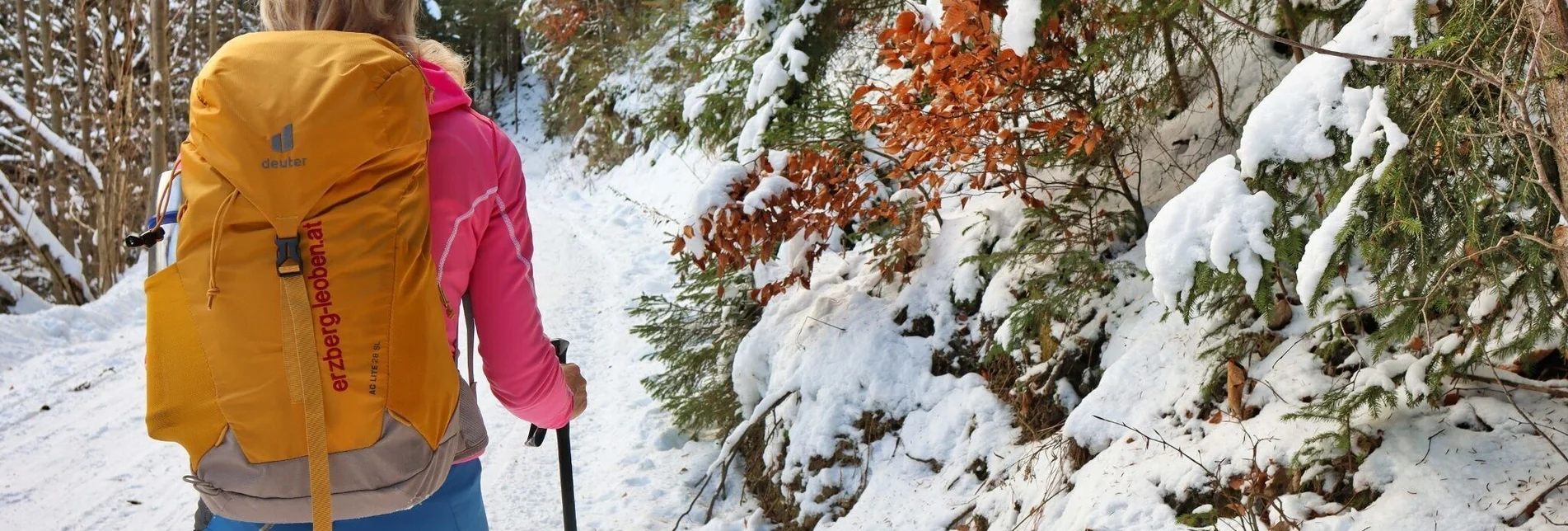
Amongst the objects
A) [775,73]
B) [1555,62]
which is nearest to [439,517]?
[1555,62]

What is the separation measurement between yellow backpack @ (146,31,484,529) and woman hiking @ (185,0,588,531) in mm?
75

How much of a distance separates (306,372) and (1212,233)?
6.58ft

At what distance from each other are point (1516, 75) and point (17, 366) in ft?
27.1

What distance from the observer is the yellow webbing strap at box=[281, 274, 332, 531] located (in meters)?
1.36

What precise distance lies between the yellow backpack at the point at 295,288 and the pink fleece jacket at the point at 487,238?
0.08 metres

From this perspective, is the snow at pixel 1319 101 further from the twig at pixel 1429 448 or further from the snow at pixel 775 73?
the snow at pixel 775 73

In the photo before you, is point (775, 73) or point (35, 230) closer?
point (775, 73)

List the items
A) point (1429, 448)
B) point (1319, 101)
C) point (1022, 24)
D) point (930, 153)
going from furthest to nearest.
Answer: point (930, 153), point (1022, 24), point (1429, 448), point (1319, 101)

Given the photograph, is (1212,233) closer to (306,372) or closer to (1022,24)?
(1022,24)

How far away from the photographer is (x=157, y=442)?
17.5 ft

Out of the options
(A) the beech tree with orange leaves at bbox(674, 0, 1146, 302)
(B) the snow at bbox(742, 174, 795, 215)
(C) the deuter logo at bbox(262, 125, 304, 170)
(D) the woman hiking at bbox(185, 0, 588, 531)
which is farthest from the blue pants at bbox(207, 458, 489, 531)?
(B) the snow at bbox(742, 174, 795, 215)

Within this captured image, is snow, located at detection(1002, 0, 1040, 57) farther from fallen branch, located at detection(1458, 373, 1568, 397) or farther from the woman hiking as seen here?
the woman hiking

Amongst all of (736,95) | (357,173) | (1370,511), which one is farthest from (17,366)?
(1370,511)

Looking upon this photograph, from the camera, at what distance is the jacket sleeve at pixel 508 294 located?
5.28 feet
